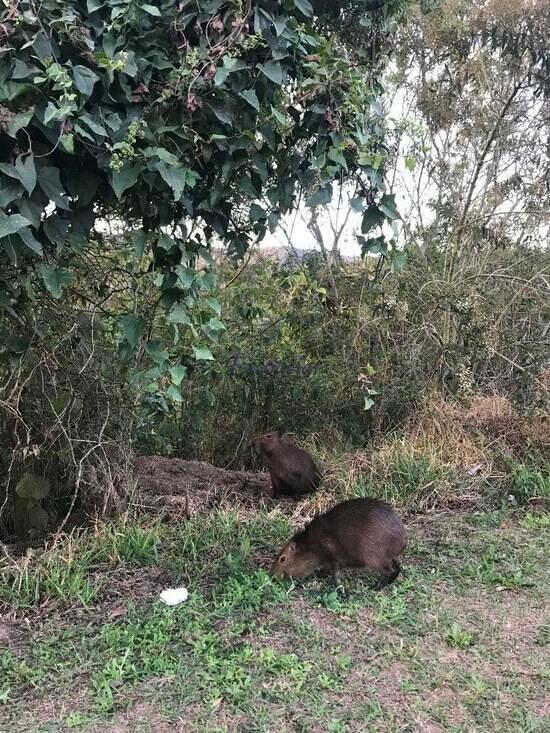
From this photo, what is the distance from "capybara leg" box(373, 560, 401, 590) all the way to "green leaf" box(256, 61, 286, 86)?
2.61 metres

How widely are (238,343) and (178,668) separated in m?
3.70

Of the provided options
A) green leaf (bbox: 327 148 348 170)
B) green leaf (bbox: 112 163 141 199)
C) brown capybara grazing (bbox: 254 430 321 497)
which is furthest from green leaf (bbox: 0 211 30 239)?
brown capybara grazing (bbox: 254 430 321 497)

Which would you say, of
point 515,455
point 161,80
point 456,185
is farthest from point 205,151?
point 456,185

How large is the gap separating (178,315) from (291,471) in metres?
2.78

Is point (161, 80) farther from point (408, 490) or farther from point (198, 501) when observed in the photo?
point (408, 490)

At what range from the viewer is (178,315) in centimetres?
291

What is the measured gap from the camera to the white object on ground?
143 inches

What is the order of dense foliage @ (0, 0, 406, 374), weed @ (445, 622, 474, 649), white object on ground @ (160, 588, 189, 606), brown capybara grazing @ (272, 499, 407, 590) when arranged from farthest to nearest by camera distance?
brown capybara grazing @ (272, 499, 407, 590)
white object on ground @ (160, 588, 189, 606)
weed @ (445, 622, 474, 649)
dense foliage @ (0, 0, 406, 374)

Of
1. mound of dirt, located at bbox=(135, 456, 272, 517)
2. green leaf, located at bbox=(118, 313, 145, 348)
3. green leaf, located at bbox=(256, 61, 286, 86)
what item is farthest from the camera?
mound of dirt, located at bbox=(135, 456, 272, 517)

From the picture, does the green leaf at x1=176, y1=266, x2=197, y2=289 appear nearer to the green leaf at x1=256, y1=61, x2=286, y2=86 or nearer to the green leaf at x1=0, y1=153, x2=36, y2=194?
the green leaf at x1=0, y1=153, x2=36, y2=194

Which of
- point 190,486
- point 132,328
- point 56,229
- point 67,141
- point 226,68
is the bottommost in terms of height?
point 190,486

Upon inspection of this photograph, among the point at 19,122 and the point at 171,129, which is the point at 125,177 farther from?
the point at 19,122

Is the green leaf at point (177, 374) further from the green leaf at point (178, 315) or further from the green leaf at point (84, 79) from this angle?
the green leaf at point (84, 79)

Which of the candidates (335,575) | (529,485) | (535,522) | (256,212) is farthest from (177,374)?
(529,485)
